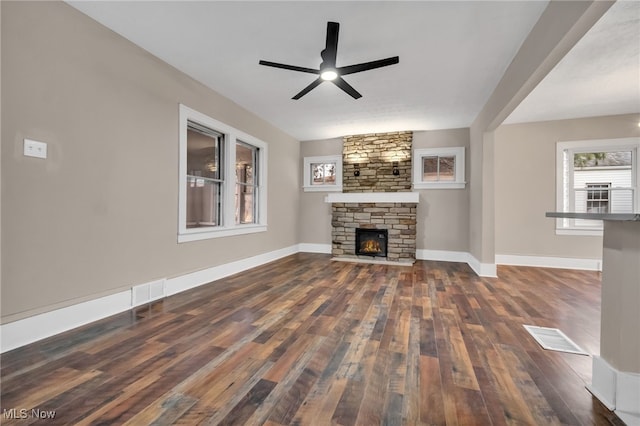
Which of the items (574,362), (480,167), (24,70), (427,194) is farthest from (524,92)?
(24,70)

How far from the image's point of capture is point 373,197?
5660 millimetres

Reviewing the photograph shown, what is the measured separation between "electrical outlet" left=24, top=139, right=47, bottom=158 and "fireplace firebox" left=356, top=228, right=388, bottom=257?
193 inches

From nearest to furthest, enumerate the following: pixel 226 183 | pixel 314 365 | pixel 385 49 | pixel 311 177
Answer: pixel 314 365, pixel 385 49, pixel 226 183, pixel 311 177

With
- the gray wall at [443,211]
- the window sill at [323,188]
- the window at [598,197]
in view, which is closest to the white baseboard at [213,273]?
the window sill at [323,188]

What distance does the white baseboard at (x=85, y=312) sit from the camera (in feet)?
6.39

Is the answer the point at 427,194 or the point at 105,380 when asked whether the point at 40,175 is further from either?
the point at 427,194

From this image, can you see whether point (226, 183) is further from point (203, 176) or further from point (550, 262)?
point (550, 262)

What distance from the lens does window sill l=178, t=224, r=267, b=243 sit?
3410 mm

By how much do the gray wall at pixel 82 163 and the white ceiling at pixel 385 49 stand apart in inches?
12.5

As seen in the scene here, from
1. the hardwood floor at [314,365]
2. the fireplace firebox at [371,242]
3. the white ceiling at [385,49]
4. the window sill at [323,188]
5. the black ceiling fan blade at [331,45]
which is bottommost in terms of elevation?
the hardwood floor at [314,365]

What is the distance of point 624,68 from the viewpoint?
314 centimetres

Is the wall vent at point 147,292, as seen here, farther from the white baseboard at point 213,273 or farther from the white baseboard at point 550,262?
the white baseboard at point 550,262

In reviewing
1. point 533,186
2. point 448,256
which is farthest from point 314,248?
point 533,186

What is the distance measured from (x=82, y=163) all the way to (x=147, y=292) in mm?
1389
